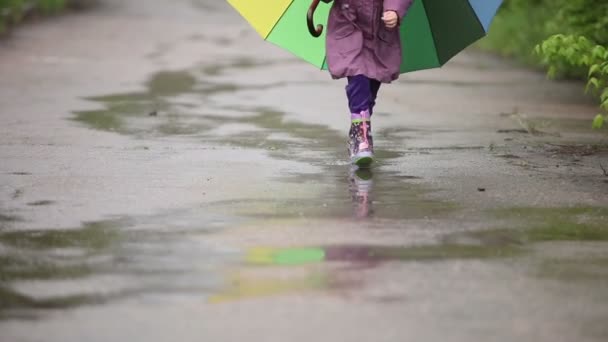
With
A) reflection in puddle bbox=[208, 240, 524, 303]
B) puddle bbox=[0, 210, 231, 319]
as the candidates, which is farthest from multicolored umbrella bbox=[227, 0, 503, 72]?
reflection in puddle bbox=[208, 240, 524, 303]

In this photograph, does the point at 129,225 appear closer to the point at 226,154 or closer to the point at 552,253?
the point at 552,253

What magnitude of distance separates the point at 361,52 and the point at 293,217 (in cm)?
195

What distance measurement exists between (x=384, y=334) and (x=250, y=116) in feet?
23.6

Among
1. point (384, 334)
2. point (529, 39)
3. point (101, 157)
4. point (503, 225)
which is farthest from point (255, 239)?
point (529, 39)

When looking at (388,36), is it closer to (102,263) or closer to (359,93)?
(359,93)

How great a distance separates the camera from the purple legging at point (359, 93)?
8.70m

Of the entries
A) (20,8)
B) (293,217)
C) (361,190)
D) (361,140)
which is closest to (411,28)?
(361,140)

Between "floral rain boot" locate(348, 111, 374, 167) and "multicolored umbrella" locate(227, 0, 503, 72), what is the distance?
2.30 feet

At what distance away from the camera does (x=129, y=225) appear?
674 centimetres

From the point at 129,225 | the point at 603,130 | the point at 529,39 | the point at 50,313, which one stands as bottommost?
the point at 529,39

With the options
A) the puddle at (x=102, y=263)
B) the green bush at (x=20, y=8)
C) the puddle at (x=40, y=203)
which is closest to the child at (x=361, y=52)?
the puddle at (x=102, y=263)

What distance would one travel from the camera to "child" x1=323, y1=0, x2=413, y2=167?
8.55 metres

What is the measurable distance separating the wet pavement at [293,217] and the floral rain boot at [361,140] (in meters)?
0.15

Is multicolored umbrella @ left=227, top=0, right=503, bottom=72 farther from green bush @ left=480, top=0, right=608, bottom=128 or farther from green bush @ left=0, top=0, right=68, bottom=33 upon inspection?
green bush @ left=0, top=0, right=68, bottom=33
